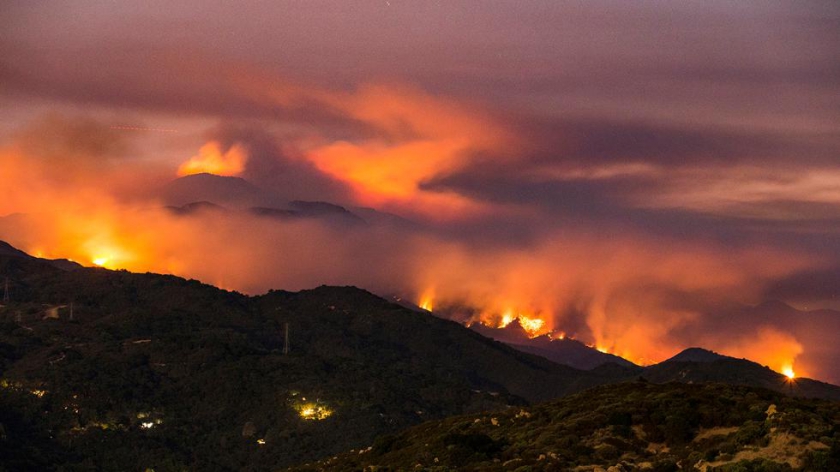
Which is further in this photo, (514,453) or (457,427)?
(457,427)

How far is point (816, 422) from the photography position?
259 feet

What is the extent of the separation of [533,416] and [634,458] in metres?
26.1

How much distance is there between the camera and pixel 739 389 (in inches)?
3875

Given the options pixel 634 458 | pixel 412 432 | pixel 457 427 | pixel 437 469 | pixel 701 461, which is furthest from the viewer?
pixel 412 432

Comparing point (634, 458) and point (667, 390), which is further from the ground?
point (667, 390)

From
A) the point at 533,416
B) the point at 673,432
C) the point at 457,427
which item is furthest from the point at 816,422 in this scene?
the point at 457,427

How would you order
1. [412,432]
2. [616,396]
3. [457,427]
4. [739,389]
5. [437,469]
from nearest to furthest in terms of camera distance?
[437,469] → [739,389] → [616,396] → [457,427] → [412,432]

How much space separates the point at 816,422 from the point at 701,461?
1070cm

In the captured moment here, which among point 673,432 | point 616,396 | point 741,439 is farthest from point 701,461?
Answer: point 616,396

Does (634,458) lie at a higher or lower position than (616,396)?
lower

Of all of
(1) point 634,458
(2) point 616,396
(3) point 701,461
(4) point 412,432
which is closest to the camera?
(3) point 701,461

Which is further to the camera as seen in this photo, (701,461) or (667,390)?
(667,390)

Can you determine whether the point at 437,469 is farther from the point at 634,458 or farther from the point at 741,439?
the point at 741,439

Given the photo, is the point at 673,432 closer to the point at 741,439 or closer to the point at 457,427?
the point at 741,439
